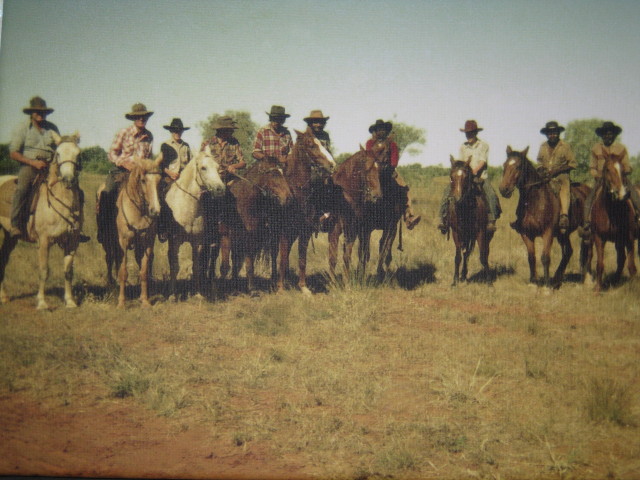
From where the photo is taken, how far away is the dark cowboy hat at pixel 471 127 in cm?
561

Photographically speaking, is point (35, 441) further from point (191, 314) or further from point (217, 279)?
point (217, 279)

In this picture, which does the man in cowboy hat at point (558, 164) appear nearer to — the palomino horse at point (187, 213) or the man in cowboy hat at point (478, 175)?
the man in cowboy hat at point (478, 175)

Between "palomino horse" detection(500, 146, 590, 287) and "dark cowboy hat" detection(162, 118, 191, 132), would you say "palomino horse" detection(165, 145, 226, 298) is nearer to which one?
"dark cowboy hat" detection(162, 118, 191, 132)

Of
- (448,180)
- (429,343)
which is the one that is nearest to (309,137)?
(448,180)

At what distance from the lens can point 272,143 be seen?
8.08m

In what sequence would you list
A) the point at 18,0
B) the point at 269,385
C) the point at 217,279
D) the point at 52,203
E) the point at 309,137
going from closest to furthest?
1. the point at 269,385
2. the point at 18,0
3. the point at 52,203
4. the point at 309,137
5. the point at 217,279

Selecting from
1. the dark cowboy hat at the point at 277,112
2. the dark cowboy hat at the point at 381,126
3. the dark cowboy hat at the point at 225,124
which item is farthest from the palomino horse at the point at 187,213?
the dark cowboy hat at the point at 381,126

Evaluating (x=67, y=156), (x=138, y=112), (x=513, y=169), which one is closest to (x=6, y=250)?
(x=67, y=156)

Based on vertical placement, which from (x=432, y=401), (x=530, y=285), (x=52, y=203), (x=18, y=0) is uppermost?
(x=18, y=0)

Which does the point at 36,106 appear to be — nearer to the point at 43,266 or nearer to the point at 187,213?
the point at 43,266

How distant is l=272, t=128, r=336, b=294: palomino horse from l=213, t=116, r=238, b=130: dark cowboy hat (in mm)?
894

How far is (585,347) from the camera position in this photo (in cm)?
519

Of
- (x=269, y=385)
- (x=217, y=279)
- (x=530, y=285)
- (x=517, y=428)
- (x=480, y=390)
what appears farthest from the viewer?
(x=217, y=279)

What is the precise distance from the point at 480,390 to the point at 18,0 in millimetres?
5811
